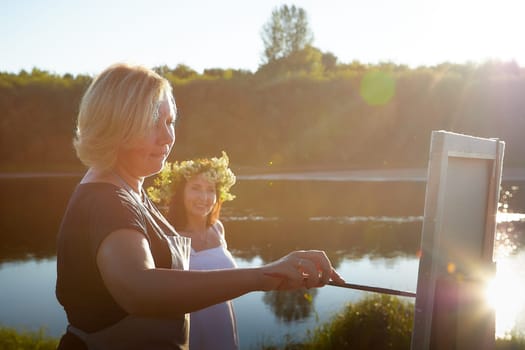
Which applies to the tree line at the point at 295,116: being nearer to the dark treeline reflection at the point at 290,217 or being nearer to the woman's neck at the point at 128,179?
the dark treeline reflection at the point at 290,217

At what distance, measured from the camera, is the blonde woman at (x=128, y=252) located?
43.1 inches

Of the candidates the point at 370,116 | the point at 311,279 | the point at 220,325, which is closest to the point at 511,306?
the point at 220,325

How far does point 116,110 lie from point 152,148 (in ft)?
0.38

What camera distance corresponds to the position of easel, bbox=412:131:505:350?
4.74ft

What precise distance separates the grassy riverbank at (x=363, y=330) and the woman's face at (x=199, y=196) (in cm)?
545

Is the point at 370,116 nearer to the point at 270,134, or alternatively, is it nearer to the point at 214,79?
the point at 270,134

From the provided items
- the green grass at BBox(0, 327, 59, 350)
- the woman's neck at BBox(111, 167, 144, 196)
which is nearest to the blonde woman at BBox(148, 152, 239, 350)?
the woman's neck at BBox(111, 167, 144, 196)

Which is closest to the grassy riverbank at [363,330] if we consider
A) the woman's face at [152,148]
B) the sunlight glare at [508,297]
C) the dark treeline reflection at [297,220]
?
the sunlight glare at [508,297]

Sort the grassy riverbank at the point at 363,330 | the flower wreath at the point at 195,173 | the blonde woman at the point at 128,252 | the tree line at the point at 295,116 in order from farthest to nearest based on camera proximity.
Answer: the tree line at the point at 295,116, the grassy riverbank at the point at 363,330, the flower wreath at the point at 195,173, the blonde woman at the point at 128,252

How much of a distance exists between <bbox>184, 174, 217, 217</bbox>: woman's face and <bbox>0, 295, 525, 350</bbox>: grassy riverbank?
5.45 metres

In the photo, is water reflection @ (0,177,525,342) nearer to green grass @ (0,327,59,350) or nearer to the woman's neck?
green grass @ (0,327,59,350)

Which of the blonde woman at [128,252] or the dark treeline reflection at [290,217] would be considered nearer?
the blonde woman at [128,252]

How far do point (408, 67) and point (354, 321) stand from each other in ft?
132

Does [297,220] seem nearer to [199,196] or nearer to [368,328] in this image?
[368,328]
